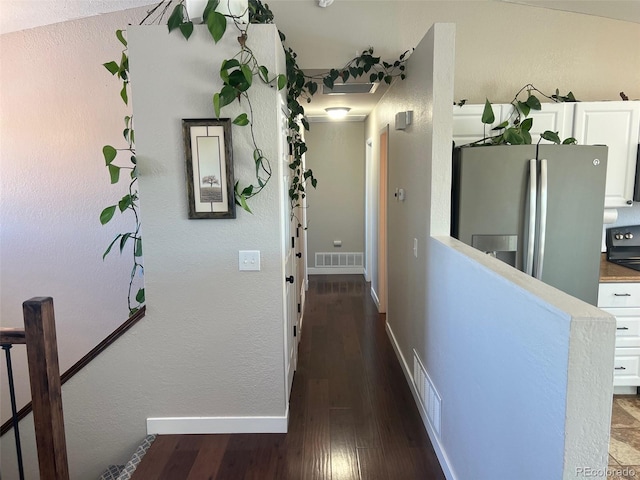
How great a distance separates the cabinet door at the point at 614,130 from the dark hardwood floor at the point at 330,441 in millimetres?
2197

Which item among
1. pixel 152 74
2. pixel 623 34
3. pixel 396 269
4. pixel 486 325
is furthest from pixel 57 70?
pixel 623 34

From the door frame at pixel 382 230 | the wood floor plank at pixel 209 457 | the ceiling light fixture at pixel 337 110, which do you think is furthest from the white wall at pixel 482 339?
the ceiling light fixture at pixel 337 110

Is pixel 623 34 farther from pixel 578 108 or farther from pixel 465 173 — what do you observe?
pixel 465 173

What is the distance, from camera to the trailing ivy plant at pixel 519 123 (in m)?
2.53

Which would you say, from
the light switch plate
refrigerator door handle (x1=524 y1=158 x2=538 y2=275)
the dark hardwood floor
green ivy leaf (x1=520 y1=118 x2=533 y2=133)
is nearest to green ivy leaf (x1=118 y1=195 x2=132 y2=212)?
the light switch plate

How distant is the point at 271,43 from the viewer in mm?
2172

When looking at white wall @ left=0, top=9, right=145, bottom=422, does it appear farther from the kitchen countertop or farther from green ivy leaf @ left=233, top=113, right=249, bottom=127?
the kitchen countertop

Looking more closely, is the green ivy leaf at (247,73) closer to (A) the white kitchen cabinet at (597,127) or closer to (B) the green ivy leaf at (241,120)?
(B) the green ivy leaf at (241,120)

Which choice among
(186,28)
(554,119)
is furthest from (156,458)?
(554,119)

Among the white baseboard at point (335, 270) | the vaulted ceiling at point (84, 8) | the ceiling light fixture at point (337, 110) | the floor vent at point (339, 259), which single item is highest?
the vaulted ceiling at point (84, 8)

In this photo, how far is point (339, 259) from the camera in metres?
6.39

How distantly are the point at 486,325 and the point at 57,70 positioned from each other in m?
3.77

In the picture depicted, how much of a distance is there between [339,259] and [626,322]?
4121 millimetres

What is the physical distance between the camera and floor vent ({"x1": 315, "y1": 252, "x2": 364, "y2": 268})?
6367 millimetres
